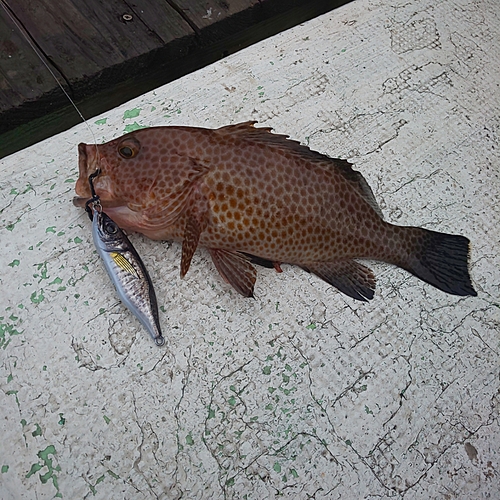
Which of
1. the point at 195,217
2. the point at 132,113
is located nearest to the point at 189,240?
the point at 195,217

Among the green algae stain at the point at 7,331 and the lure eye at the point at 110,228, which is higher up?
the lure eye at the point at 110,228

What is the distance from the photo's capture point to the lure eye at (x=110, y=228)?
80.4 inches

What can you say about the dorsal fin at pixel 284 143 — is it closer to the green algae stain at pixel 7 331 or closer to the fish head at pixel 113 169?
the fish head at pixel 113 169

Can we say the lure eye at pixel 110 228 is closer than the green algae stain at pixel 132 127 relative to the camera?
Yes

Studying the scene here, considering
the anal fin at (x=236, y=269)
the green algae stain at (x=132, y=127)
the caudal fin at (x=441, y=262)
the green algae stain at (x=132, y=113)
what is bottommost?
the caudal fin at (x=441, y=262)

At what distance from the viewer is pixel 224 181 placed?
1.98 metres

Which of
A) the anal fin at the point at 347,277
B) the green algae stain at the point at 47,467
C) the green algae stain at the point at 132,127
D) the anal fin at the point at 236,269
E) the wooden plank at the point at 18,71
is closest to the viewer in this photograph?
the green algae stain at the point at 47,467

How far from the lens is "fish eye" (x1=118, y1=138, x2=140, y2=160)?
202cm

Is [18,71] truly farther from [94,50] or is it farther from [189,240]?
[189,240]

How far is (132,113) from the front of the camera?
104 inches

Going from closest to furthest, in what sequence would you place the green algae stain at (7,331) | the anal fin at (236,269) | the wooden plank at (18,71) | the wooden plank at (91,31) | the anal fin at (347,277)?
the green algae stain at (7,331) → the anal fin at (236,269) → the anal fin at (347,277) → the wooden plank at (18,71) → the wooden plank at (91,31)

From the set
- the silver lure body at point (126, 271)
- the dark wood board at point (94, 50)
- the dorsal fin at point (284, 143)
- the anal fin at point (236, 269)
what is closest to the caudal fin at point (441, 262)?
the dorsal fin at point (284, 143)

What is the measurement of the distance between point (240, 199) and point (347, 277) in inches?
25.3

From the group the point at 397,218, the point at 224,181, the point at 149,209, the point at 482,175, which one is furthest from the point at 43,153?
the point at 482,175
